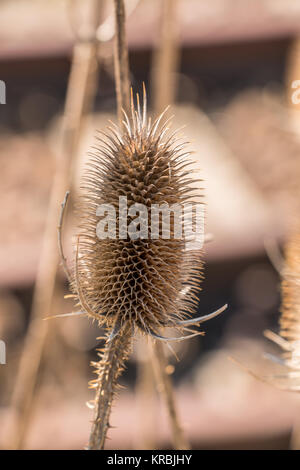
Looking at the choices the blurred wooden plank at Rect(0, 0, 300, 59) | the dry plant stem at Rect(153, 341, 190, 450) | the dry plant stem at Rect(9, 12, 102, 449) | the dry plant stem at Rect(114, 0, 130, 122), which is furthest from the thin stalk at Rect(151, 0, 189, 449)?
the blurred wooden plank at Rect(0, 0, 300, 59)

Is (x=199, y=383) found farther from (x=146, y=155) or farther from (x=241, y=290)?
(x=146, y=155)

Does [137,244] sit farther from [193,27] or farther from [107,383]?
[193,27]

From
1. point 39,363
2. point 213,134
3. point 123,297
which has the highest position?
point 213,134

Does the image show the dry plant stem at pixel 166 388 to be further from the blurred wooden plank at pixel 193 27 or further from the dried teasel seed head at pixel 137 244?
the blurred wooden plank at pixel 193 27

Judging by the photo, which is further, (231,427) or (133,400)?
(133,400)

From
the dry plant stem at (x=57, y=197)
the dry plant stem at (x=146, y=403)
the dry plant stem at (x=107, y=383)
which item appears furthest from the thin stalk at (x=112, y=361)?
the dry plant stem at (x=146, y=403)

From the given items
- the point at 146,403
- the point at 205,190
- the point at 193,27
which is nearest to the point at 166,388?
the point at 146,403

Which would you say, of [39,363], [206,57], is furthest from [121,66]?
[206,57]

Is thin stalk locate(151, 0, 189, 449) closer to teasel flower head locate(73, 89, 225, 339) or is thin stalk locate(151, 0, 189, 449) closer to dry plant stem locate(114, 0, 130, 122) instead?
teasel flower head locate(73, 89, 225, 339)
